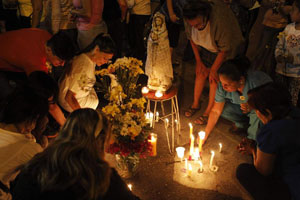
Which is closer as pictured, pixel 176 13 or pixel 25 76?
pixel 25 76

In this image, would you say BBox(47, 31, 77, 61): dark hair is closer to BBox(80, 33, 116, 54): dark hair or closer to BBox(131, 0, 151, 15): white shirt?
BBox(80, 33, 116, 54): dark hair

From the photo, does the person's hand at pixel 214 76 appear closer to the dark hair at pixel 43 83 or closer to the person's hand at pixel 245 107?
the person's hand at pixel 245 107

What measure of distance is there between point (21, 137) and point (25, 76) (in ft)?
4.10

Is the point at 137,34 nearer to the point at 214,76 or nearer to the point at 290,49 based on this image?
the point at 214,76

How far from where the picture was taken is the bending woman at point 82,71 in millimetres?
2617

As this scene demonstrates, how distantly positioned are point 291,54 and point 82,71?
2.36 metres

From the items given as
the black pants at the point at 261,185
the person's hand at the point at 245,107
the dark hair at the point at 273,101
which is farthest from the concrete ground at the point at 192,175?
the dark hair at the point at 273,101

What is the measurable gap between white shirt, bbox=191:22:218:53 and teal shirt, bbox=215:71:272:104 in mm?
522

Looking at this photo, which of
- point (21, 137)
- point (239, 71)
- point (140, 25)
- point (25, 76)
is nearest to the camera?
point (21, 137)

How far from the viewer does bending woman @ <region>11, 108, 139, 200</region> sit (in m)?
1.26

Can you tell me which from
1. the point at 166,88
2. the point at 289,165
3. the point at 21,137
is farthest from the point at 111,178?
the point at 166,88

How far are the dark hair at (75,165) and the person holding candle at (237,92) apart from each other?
1.57m

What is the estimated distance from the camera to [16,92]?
6.43 ft

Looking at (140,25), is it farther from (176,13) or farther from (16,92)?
(16,92)
